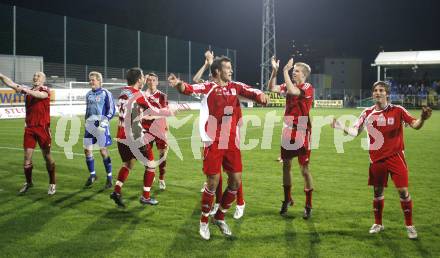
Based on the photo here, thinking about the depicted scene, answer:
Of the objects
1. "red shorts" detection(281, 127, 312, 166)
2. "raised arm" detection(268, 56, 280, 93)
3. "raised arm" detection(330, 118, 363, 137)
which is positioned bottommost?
"red shorts" detection(281, 127, 312, 166)

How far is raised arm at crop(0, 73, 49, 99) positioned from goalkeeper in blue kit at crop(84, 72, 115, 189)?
1.27 m

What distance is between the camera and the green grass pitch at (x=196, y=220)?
6.10 meters

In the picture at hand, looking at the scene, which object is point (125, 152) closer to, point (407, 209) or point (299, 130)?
point (299, 130)

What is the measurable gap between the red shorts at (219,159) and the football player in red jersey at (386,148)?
1446 mm

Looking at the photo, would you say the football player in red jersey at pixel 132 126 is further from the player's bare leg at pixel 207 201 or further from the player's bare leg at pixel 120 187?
the player's bare leg at pixel 207 201

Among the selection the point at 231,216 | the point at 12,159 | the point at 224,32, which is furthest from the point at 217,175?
the point at 224,32

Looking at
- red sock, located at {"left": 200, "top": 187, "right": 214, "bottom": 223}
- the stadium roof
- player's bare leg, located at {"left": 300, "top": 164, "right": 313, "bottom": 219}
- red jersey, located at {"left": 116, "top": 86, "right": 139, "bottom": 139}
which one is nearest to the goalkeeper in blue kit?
red jersey, located at {"left": 116, "top": 86, "right": 139, "bottom": 139}

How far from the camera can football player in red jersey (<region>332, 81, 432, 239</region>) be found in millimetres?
6566

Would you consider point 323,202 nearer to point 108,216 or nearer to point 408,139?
point 108,216

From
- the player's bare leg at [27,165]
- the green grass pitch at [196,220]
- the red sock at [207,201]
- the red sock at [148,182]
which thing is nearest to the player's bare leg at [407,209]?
the green grass pitch at [196,220]

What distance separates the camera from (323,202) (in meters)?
8.71

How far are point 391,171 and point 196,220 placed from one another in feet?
9.69

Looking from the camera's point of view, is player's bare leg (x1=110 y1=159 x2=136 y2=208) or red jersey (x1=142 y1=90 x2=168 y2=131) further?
red jersey (x1=142 y1=90 x2=168 y2=131)

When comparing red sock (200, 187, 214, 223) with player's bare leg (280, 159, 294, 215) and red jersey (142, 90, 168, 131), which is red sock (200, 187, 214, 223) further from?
red jersey (142, 90, 168, 131)
